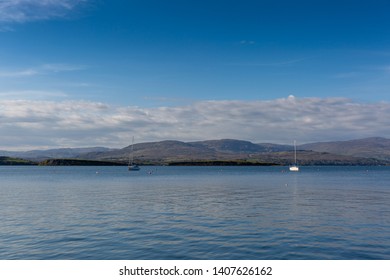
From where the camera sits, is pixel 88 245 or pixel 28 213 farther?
pixel 28 213

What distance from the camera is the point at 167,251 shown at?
88.9ft

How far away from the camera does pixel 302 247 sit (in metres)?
28.1

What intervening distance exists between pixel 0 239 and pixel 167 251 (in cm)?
1491

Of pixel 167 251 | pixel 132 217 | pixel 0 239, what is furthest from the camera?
pixel 132 217
